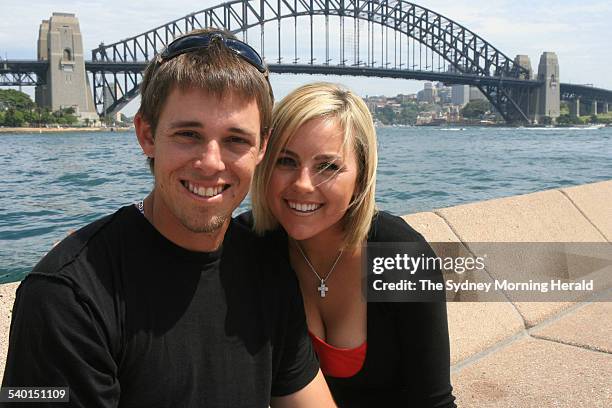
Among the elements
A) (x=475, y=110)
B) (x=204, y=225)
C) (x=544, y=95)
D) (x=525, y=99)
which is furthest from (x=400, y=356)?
(x=475, y=110)

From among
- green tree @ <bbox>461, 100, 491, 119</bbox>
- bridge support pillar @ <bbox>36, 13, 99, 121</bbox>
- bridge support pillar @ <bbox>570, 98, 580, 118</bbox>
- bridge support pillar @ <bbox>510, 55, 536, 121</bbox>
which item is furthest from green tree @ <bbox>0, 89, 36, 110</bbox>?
bridge support pillar @ <bbox>570, 98, 580, 118</bbox>

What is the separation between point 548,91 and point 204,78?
71142mm

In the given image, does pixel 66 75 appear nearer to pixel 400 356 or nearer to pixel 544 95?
pixel 544 95

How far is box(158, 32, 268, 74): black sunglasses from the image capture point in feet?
3.80

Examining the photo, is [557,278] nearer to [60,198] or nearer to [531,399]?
[531,399]

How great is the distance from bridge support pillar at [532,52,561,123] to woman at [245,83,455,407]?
6785 centimetres

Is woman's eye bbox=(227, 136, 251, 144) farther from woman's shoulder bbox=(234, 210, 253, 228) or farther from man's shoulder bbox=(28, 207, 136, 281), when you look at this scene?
woman's shoulder bbox=(234, 210, 253, 228)

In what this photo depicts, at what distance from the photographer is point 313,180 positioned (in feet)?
4.89

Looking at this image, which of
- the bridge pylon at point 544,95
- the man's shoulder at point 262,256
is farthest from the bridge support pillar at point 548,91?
the man's shoulder at point 262,256

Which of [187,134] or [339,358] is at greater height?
[187,134]

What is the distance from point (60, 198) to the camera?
10.6 m

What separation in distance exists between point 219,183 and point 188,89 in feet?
0.56

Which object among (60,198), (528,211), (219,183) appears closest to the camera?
(219,183)

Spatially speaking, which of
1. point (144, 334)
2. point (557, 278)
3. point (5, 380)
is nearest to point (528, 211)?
point (557, 278)
